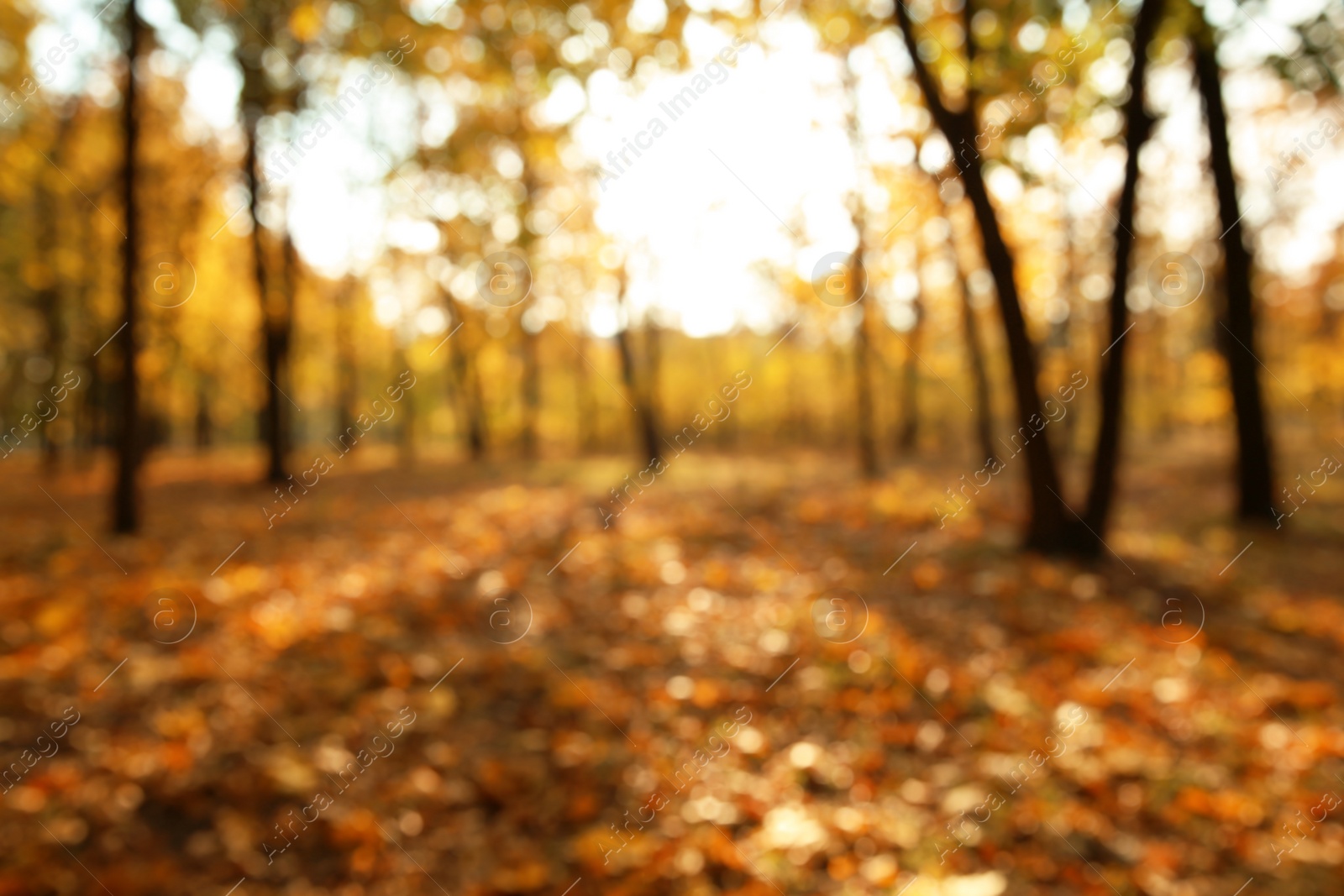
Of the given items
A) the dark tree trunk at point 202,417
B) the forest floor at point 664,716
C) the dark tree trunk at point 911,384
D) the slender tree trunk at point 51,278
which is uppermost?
the slender tree trunk at point 51,278

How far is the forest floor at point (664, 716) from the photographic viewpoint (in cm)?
346

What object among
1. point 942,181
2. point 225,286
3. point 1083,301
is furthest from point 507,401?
point 942,181

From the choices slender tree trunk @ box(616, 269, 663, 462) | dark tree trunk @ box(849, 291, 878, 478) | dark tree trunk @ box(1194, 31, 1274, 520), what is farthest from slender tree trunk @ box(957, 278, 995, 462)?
slender tree trunk @ box(616, 269, 663, 462)

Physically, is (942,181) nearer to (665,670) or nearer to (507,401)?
(665,670)

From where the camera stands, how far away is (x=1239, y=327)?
9.45 m

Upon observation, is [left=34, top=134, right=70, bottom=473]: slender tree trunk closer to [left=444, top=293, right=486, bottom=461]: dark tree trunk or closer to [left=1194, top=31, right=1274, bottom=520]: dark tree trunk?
[left=444, top=293, right=486, bottom=461]: dark tree trunk

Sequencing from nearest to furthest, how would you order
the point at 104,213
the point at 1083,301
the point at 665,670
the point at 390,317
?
the point at 665,670 < the point at 104,213 < the point at 1083,301 < the point at 390,317

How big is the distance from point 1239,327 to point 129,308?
46.4 ft

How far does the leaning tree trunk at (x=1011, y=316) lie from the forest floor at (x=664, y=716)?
1.64 feet

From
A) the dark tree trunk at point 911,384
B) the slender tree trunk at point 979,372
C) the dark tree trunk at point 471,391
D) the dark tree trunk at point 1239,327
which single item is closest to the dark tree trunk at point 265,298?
the dark tree trunk at point 471,391

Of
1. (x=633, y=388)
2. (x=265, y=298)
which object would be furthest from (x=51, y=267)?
(x=633, y=388)

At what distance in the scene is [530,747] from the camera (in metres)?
4.42

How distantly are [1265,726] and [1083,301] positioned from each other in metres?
17.1

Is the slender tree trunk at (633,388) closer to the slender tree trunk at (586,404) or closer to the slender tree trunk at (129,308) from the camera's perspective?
the slender tree trunk at (129,308)
